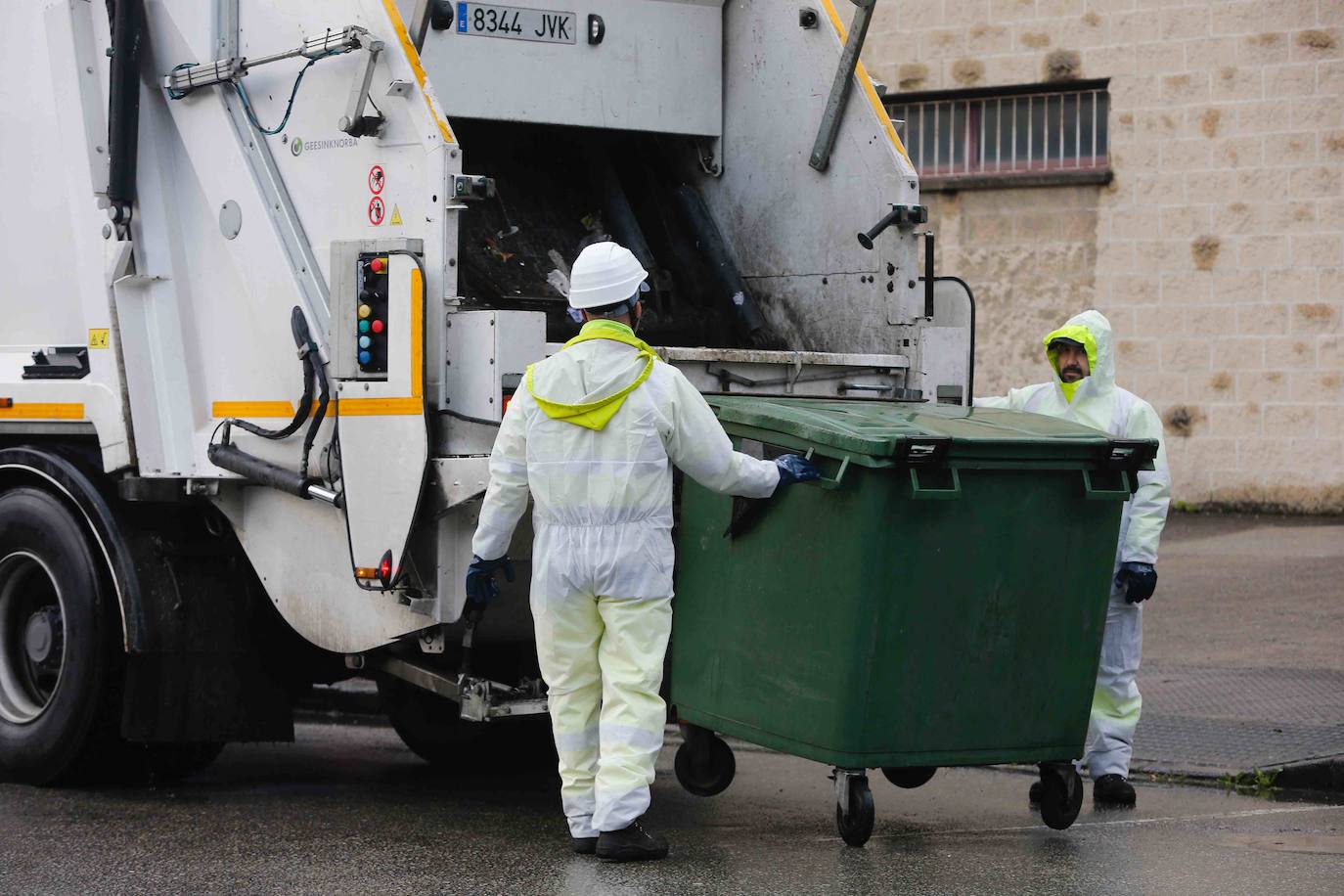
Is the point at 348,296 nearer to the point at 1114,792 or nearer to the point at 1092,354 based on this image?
the point at 1092,354

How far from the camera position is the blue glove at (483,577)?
5.20m

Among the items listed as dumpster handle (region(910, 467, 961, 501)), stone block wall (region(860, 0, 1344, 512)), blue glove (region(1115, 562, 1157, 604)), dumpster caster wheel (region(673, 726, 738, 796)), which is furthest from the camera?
stone block wall (region(860, 0, 1344, 512))

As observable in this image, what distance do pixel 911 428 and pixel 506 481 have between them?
0.99 meters

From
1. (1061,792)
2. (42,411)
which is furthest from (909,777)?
(42,411)

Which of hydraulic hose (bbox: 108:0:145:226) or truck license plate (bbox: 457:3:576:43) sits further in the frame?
truck license plate (bbox: 457:3:576:43)

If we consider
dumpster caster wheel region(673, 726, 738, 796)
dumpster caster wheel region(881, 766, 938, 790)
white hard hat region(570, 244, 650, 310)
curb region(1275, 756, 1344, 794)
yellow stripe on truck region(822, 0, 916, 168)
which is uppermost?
yellow stripe on truck region(822, 0, 916, 168)

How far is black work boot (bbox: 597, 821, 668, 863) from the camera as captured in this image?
16.7 ft

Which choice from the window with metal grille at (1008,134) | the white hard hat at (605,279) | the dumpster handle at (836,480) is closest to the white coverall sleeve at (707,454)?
the dumpster handle at (836,480)

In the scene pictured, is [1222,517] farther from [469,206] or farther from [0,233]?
[0,233]

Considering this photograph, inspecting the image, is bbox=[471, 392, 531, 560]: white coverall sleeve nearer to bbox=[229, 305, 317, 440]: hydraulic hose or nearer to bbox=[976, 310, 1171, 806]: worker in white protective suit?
bbox=[229, 305, 317, 440]: hydraulic hose

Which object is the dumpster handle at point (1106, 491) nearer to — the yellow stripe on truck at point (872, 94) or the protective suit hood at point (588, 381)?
the protective suit hood at point (588, 381)

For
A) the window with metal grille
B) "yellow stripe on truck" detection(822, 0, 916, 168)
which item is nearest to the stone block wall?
the window with metal grille

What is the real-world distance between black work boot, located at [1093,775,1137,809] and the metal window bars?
7.24 meters

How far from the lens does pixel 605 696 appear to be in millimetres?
5152
